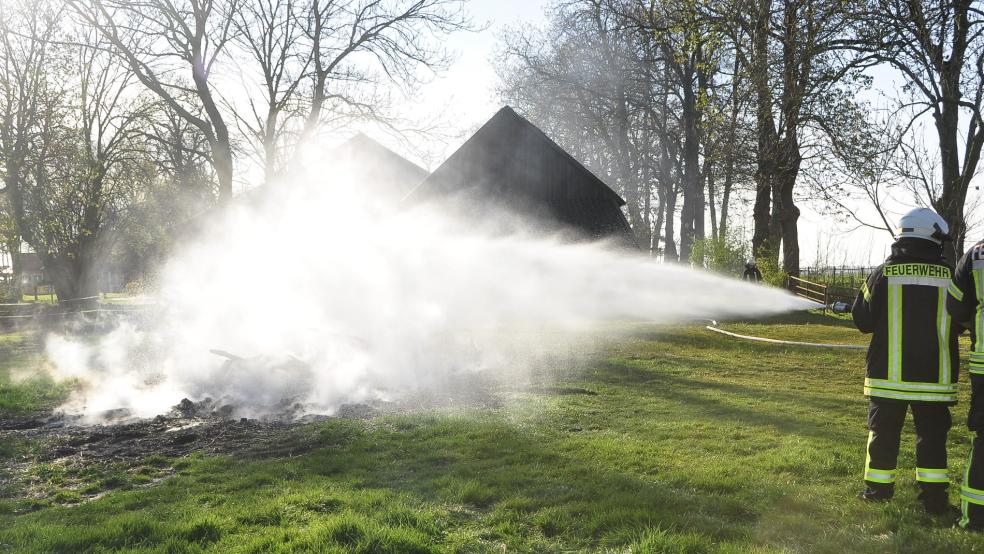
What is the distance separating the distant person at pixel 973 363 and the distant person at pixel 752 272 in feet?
67.2

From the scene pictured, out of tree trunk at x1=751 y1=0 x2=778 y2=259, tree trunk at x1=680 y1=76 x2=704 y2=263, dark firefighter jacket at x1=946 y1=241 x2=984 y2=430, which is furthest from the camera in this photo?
Answer: tree trunk at x1=680 y1=76 x2=704 y2=263

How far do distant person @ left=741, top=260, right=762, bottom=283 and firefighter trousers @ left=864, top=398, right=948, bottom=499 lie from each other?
67.3ft

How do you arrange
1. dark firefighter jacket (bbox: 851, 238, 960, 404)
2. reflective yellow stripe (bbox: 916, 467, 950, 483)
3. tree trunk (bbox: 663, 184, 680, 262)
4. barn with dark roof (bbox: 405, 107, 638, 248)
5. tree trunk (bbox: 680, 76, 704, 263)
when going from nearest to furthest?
reflective yellow stripe (bbox: 916, 467, 950, 483), dark firefighter jacket (bbox: 851, 238, 960, 404), barn with dark roof (bbox: 405, 107, 638, 248), tree trunk (bbox: 680, 76, 704, 263), tree trunk (bbox: 663, 184, 680, 262)

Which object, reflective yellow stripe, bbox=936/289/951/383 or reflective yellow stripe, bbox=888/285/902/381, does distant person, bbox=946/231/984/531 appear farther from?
reflective yellow stripe, bbox=888/285/902/381

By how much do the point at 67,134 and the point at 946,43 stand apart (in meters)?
27.6

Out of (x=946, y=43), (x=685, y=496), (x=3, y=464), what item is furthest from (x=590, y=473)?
(x=946, y=43)

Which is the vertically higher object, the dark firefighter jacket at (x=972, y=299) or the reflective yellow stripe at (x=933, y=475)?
the dark firefighter jacket at (x=972, y=299)

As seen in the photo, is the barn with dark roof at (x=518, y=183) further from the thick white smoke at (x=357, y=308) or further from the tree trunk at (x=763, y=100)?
the tree trunk at (x=763, y=100)

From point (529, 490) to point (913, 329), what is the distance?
3.26m

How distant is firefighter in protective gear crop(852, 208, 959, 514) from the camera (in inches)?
194

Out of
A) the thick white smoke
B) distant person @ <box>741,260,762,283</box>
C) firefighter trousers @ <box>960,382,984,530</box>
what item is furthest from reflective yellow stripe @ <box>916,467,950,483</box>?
distant person @ <box>741,260,762,283</box>

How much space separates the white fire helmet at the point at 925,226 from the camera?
5129mm

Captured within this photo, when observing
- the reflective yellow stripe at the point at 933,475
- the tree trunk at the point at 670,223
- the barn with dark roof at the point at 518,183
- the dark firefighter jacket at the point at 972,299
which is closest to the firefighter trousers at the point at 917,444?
the reflective yellow stripe at the point at 933,475

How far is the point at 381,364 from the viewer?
1241cm
